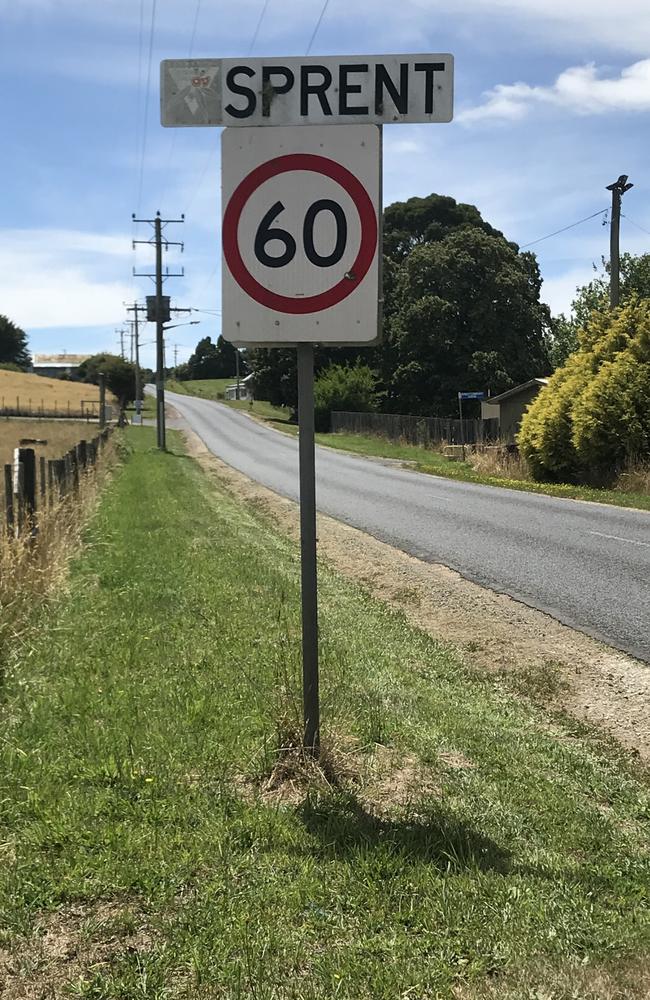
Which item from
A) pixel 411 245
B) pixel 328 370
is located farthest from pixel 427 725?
pixel 411 245

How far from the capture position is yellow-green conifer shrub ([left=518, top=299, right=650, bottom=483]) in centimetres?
2042

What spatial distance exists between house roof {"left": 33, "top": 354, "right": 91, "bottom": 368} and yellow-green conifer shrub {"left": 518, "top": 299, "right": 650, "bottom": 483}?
153 m

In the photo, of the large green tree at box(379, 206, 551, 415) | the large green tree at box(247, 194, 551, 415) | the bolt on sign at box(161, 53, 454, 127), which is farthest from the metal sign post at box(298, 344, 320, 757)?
the large green tree at box(379, 206, 551, 415)

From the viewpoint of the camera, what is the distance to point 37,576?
23.0 ft

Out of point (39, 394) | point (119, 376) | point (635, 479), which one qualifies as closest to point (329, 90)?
point (635, 479)

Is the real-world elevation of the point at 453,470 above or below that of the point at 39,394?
below

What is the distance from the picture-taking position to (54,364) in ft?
559

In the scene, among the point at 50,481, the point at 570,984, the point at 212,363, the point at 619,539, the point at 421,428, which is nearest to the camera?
the point at 570,984

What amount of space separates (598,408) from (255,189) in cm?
1885

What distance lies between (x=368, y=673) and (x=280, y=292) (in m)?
2.83

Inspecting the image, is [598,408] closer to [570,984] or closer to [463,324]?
[570,984]

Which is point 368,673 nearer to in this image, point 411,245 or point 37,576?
point 37,576

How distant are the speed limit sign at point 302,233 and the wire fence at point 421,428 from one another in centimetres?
Result: 3185

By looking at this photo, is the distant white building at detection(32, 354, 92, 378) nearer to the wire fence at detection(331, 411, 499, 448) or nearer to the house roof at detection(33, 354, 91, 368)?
the house roof at detection(33, 354, 91, 368)
